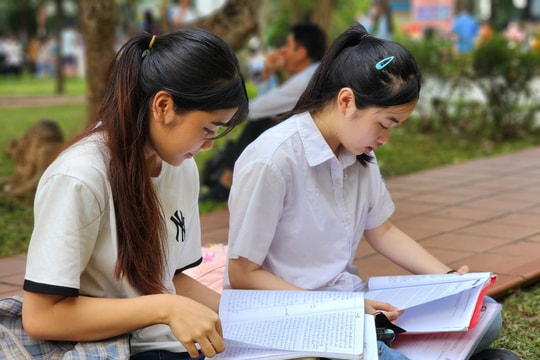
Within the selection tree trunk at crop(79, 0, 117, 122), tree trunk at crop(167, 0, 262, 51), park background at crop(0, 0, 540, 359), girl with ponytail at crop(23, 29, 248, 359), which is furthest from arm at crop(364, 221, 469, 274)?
tree trunk at crop(79, 0, 117, 122)

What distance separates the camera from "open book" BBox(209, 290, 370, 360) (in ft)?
6.17

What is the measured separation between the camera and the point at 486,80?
855cm

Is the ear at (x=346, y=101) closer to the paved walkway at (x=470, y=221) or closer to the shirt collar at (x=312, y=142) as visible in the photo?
the shirt collar at (x=312, y=142)

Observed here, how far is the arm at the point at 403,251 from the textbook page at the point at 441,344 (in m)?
0.35

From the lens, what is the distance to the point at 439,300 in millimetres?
2318

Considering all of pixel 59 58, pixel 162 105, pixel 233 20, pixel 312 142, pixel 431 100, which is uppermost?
pixel 162 105

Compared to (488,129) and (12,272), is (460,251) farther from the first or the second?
(488,129)

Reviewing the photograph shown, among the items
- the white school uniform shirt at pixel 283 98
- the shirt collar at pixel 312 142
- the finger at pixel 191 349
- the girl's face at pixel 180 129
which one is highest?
the girl's face at pixel 180 129

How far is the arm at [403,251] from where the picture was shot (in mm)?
2662

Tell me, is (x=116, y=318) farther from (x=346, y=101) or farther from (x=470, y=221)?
(x=470, y=221)

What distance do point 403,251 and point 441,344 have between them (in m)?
0.49

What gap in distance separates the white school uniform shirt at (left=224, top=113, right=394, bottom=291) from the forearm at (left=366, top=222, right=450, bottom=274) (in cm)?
20

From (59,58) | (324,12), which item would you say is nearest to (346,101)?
(324,12)

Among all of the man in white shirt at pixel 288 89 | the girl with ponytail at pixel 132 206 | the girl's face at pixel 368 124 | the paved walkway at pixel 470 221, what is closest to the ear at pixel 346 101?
the girl's face at pixel 368 124
